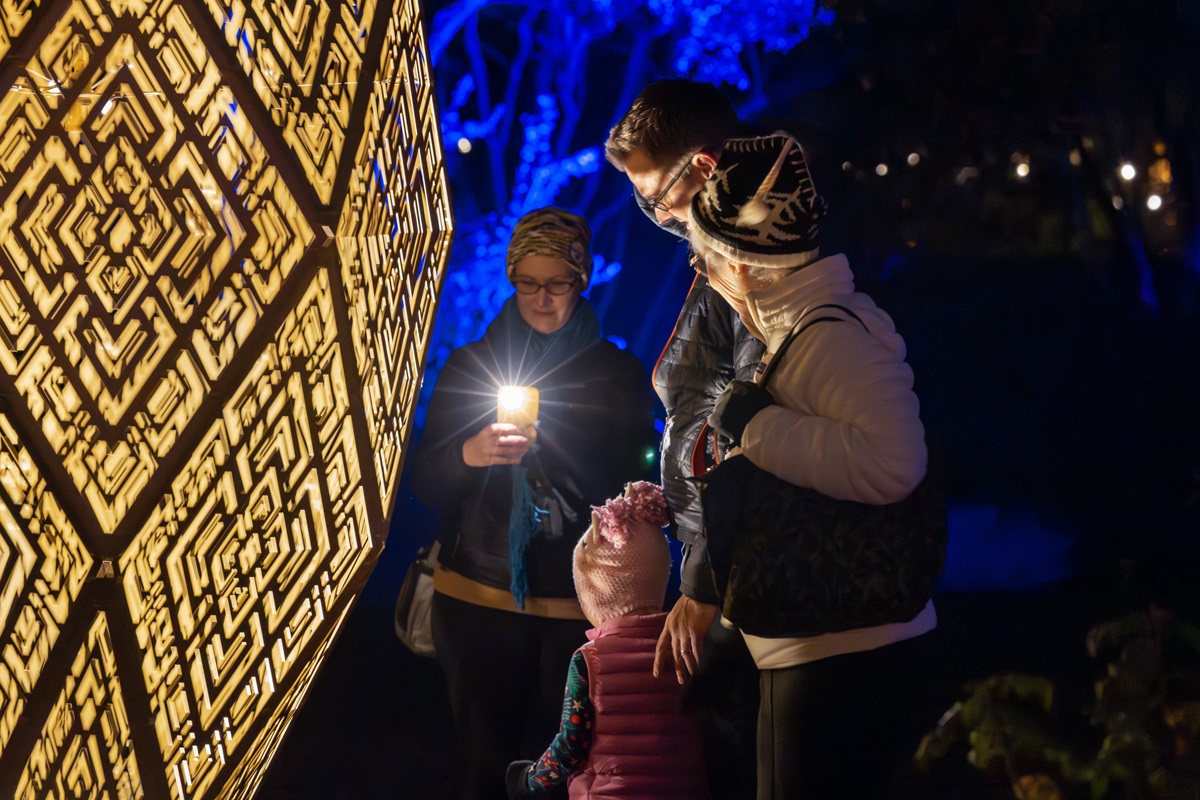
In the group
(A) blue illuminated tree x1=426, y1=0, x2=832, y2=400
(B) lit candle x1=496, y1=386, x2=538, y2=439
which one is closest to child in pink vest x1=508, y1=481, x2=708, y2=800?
(B) lit candle x1=496, y1=386, x2=538, y2=439

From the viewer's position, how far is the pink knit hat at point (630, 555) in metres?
1.81

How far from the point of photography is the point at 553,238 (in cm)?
222

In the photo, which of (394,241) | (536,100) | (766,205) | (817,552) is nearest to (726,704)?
(817,552)

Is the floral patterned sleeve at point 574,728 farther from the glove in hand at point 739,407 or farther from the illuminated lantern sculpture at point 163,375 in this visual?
the illuminated lantern sculpture at point 163,375

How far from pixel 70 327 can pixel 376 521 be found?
0.80 ft

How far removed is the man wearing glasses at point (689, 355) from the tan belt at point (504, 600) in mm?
474

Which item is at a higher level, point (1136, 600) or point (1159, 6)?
point (1159, 6)

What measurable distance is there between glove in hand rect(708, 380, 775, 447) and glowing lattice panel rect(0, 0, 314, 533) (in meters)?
0.77

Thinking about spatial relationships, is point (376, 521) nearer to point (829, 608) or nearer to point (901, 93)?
point (829, 608)

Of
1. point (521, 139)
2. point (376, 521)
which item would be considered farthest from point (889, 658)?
point (521, 139)

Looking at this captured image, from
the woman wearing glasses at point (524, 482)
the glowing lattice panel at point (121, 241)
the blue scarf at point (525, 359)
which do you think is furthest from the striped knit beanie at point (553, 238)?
the glowing lattice panel at point (121, 241)

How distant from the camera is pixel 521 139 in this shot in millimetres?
3801

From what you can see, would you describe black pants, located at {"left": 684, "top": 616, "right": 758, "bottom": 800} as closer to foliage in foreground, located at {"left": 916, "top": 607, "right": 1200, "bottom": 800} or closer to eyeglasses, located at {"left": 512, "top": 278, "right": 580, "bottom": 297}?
foliage in foreground, located at {"left": 916, "top": 607, "right": 1200, "bottom": 800}

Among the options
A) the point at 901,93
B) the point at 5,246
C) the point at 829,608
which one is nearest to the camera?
the point at 5,246
